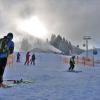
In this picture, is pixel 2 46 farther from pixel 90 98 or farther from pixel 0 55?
pixel 90 98

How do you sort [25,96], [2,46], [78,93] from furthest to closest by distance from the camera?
1. [2,46]
2. [78,93]
3. [25,96]

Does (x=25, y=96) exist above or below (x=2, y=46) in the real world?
below

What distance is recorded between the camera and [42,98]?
32.3ft

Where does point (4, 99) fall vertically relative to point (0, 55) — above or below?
below

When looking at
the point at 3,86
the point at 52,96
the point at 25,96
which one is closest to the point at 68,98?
the point at 52,96

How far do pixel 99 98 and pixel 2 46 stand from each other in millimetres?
3992

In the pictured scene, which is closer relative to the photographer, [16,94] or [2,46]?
[16,94]

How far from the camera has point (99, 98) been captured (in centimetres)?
986

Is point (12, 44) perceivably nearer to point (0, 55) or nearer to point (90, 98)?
point (0, 55)

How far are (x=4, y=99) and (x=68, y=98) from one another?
1737mm

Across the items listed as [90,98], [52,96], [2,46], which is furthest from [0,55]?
[90,98]

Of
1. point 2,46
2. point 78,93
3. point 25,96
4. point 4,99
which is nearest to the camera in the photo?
point 4,99

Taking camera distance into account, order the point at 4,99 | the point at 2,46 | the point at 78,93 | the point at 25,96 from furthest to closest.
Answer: the point at 2,46 < the point at 78,93 < the point at 25,96 < the point at 4,99

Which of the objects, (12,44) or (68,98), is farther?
(12,44)
